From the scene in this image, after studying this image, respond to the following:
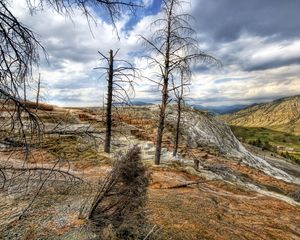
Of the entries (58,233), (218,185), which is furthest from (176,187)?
(58,233)

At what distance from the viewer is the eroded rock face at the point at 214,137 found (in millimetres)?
32250

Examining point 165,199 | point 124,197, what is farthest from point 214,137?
point 124,197

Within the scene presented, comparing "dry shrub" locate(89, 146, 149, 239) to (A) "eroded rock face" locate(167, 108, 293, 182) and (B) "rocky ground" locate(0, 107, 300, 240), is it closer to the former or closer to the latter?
(B) "rocky ground" locate(0, 107, 300, 240)

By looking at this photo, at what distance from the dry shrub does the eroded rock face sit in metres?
21.4

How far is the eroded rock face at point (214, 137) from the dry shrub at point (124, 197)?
2138cm

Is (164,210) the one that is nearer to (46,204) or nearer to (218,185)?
(46,204)

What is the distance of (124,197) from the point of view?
28.3 ft

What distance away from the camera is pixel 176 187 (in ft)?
53.0

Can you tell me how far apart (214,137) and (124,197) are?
27275 millimetres

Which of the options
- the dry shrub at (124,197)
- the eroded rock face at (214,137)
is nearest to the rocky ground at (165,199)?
the dry shrub at (124,197)

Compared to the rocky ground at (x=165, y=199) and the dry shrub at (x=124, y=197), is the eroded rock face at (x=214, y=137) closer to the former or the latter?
the rocky ground at (x=165, y=199)

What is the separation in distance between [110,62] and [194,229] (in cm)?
1455

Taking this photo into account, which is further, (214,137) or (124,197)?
(214,137)

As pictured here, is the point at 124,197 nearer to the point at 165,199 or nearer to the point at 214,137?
the point at 165,199
